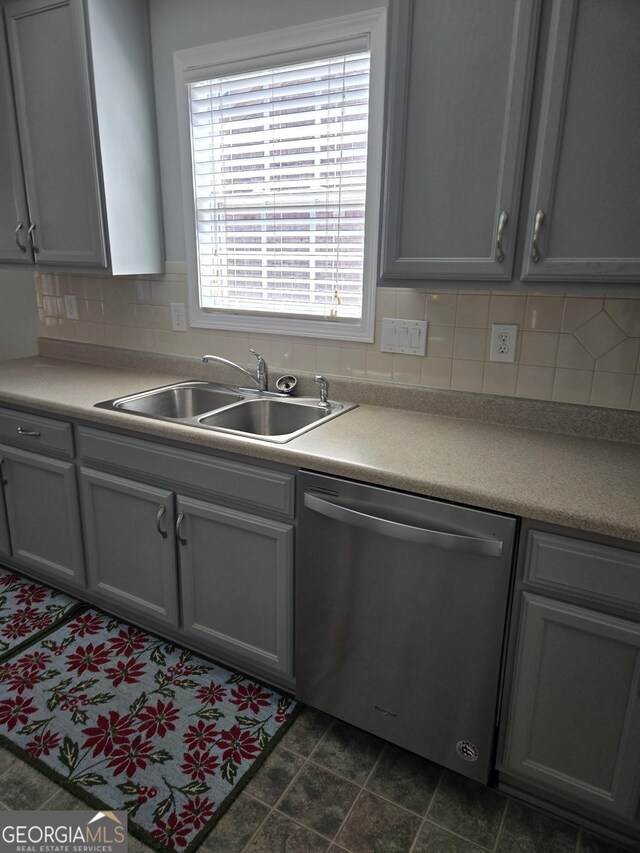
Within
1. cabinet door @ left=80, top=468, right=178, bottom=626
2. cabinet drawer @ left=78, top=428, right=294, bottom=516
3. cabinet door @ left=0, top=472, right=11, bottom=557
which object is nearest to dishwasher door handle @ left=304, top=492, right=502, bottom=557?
cabinet drawer @ left=78, top=428, right=294, bottom=516

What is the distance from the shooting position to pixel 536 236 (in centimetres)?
147

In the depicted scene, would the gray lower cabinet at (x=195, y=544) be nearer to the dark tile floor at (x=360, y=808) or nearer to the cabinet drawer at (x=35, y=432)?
the cabinet drawer at (x=35, y=432)

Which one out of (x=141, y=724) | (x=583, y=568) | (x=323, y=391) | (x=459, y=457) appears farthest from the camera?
(x=323, y=391)

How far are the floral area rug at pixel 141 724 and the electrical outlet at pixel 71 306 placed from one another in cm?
152

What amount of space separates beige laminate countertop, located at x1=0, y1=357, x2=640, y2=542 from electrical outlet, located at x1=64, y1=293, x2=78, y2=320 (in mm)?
764

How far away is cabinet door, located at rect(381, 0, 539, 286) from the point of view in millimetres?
1436

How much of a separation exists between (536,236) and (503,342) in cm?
47

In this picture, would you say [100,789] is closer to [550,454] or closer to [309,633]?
[309,633]

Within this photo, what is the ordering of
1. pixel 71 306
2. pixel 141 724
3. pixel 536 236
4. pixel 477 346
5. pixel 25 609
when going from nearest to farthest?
pixel 536 236
pixel 141 724
pixel 477 346
pixel 25 609
pixel 71 306

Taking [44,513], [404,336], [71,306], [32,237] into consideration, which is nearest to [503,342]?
[404,336]

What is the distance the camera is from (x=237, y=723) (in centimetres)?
184

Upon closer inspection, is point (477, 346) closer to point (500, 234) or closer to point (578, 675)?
point (500, 234)

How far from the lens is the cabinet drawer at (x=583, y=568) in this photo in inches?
50.3

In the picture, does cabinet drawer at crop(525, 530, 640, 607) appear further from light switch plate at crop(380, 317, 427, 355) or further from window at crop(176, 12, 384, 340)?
window at crop(176, 12, 384, 340)
